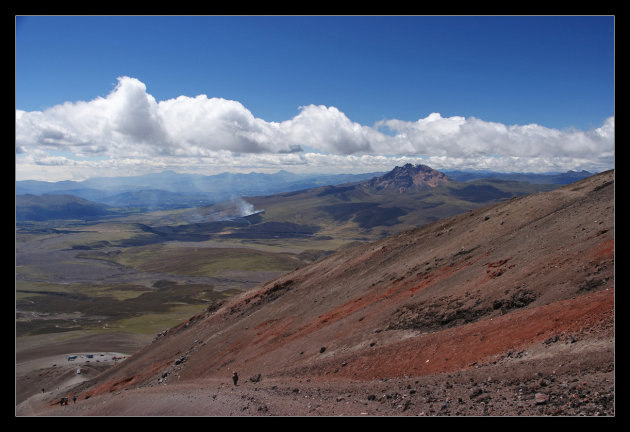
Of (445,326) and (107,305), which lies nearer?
(445,326)

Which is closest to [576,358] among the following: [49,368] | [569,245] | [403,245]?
[569,245]

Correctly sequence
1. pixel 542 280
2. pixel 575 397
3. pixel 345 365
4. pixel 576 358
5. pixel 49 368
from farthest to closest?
1. pixel 49 368
2. pixel 542 280
3. pixel 345 365
4. pixel 576 358
5. pixel 575 397

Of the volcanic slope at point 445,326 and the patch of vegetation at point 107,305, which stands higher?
the volcanic slope at point 445,326

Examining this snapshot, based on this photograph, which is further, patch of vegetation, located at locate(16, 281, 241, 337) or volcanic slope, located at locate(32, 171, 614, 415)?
patch of vegetation, located at locate(16, 281, 241, 337)

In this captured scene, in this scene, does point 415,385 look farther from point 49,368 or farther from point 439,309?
point 49,368

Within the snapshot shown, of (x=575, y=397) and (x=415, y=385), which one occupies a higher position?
(x=575, y=397)

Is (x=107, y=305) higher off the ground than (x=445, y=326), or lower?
lower

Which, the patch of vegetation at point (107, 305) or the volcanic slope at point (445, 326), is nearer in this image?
the volcanic slope at point (445, 326)

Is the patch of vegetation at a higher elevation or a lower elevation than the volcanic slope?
lower
